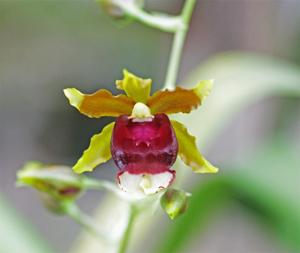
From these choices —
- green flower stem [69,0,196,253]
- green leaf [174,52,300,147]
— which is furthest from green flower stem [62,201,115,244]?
green leaf [174,52,300,147]

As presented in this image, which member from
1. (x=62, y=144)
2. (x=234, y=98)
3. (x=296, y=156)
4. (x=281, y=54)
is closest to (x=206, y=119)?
(x=234, y=98)

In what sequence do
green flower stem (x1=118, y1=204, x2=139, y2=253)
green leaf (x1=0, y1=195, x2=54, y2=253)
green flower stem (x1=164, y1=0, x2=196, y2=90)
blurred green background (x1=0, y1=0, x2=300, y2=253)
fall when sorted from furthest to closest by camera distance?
blurred green background (x1=0, y1=0, x2=300, y2=253)
green leaf (x1=0, y1=195, x2=54, y2=253)
green flower stem (x1=164, y1=0, x2=196, y2=90)
green flower stem (x1=118, y1=204, x2=139, y2=253)

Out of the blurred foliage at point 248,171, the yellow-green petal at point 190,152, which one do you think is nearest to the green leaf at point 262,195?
→ the blurred foliage at point 248,171

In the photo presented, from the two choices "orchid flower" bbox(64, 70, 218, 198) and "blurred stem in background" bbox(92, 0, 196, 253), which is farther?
"blurred stem in background" bbox(92, 0, 196, 253)

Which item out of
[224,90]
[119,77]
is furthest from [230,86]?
[119,77]

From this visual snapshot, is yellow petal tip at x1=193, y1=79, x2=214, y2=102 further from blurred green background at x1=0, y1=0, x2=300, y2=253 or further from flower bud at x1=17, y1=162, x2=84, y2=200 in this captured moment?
blurred green background at x1=0, y1=0, x2=300, y2=253

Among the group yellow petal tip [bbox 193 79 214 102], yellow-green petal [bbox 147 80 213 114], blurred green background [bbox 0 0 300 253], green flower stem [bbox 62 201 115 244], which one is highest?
yellow petal tip [bbox 193 79 214 102]

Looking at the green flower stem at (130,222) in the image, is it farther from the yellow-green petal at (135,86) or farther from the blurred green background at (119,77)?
the blurred green background at (119,77)

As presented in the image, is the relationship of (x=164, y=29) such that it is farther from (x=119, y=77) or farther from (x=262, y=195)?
(x=119, y=77)
